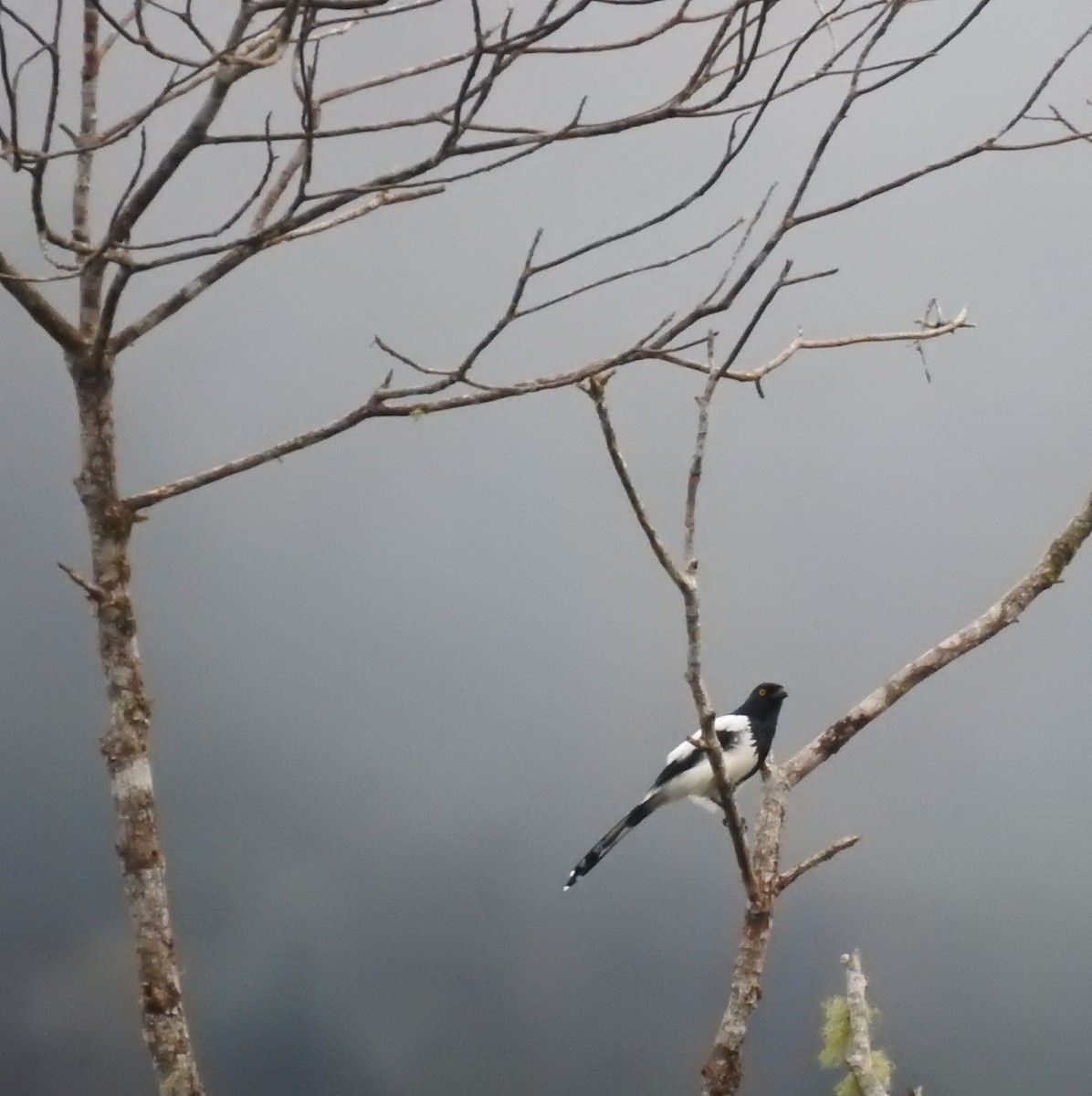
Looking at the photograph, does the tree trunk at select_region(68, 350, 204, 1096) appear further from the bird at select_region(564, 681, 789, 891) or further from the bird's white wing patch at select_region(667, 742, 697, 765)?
the bird's white wing patch at select_region(667, 742, 697, 765)

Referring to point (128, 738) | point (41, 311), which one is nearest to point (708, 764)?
point (128, 738)

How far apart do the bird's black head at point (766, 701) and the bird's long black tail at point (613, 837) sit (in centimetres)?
82

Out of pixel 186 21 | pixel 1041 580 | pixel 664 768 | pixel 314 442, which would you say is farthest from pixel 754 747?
pixel 186 21

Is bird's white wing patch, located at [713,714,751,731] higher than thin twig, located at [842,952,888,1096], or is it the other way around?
bird's white wing patch, located at [713,714,751,731]

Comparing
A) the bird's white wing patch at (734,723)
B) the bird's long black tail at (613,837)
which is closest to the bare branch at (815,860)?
the bird's long black tail at (613,837)

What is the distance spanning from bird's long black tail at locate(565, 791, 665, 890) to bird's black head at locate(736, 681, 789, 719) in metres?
0.82

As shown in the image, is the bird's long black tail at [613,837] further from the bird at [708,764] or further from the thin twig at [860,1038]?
the thin twig at [860,1038]

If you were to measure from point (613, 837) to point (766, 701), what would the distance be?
1236mm

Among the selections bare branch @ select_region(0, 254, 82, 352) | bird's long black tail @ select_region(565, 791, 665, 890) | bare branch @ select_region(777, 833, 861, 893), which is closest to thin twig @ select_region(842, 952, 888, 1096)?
bare branch @ select_region(777, 833, 861, 893)

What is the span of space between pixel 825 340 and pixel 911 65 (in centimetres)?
78

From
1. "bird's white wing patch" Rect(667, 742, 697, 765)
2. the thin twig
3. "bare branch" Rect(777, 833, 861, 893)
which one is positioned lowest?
the thin twig

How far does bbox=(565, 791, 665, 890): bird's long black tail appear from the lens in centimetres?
458

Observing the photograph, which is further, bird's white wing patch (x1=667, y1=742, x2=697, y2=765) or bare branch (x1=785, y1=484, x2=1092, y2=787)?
bird's white wing patch (x1=667, y1=742, x2=697, y2=765)

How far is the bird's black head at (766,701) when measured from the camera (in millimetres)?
5695
